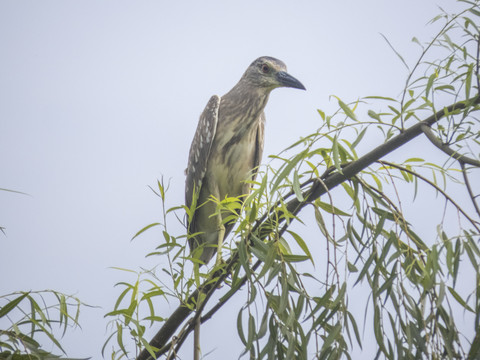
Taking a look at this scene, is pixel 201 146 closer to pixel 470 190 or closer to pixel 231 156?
pixel 231 156

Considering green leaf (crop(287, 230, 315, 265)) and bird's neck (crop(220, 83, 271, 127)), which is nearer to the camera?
green leaf (crop(287, 230, 315, 265))

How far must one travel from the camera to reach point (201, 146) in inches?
147

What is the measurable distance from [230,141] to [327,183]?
2.13 metres

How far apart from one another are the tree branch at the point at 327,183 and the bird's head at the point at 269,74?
203 cm

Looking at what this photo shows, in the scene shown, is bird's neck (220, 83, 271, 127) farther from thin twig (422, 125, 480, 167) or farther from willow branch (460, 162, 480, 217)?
willow branch (460, 162, 480, 217)

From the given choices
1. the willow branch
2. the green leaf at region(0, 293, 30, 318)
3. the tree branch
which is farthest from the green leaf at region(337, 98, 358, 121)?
the green leaf at region(0, 293, 30, 318)

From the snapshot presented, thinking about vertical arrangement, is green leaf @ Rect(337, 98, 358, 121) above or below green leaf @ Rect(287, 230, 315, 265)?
above

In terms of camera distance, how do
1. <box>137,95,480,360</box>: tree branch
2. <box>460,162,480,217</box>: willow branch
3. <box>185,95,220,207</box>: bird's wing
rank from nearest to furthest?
<box>460,162,480,217</box>: willow branch, <box>137,95,480,360</box>: tree branch, <box>185,95,220,207</box>: bird's wing

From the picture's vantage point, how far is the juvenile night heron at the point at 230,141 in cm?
Result: 370

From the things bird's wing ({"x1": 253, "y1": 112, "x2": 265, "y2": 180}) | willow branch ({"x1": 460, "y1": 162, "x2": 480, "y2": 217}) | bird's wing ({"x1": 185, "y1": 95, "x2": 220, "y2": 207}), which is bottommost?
willow branch ({"x1": 460, "y1": 162, "x2": 480, "y2": 217})

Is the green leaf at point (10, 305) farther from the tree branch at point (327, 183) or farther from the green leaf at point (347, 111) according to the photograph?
the green leaf at point (347, 111)

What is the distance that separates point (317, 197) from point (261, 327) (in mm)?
400

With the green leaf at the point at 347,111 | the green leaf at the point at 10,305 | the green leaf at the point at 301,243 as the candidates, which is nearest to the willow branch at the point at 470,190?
the green leaf at the point at 347,111

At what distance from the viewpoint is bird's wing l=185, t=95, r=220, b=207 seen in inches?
146
